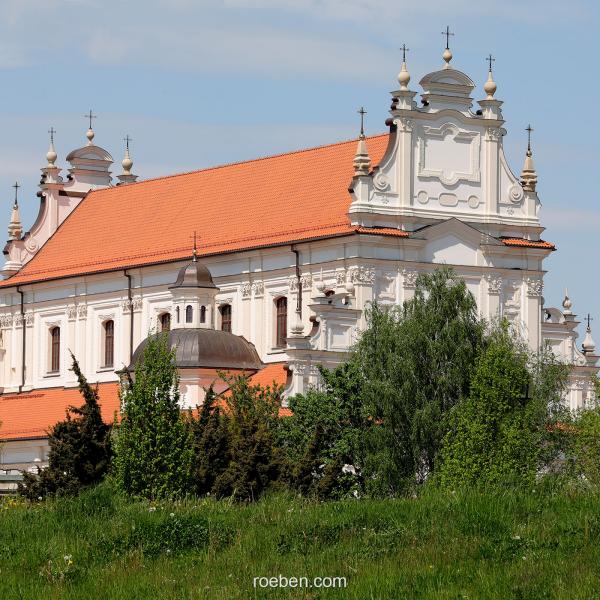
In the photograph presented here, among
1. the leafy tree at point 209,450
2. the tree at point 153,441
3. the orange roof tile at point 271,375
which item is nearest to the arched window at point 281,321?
the orange roof tile at point 271,375

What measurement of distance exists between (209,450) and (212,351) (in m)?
24.9

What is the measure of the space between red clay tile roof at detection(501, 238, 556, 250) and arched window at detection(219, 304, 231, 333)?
386 inches

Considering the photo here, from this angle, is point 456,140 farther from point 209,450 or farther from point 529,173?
point 209,450

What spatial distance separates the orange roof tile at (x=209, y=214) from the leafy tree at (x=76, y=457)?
69.0 feet

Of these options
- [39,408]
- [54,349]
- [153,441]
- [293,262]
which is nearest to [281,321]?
[293,262]

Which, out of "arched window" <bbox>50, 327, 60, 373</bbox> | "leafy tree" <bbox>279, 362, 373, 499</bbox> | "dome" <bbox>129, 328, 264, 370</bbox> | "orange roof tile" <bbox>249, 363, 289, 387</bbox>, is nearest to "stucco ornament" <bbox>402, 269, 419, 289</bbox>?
"orange roof tile" <bbox>249, 363, 289, 387</bbox>

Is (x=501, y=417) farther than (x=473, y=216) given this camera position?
No

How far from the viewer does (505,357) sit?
51.8 m

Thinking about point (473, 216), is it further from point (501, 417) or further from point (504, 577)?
point (504, 577)

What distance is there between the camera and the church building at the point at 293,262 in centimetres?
6694

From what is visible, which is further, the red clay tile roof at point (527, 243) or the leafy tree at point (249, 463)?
the red clay tile roof at point (527, 243)

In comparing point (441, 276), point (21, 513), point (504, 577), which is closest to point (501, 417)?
point (441, 276)

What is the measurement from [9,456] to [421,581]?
4581cm

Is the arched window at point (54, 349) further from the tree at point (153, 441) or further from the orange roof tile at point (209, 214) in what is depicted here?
the tree at point (153, 441)
